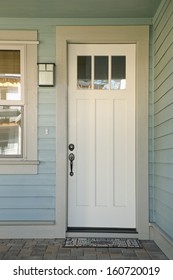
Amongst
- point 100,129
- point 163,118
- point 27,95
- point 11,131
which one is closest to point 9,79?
point 27,95

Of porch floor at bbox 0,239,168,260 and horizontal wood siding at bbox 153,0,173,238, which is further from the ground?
horizontal wood siding at bbox 153,0,173,238

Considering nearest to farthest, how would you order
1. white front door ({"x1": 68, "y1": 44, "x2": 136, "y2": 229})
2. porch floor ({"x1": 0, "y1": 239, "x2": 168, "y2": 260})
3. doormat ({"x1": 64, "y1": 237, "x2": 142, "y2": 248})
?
porch floor ({"x1": 0, "y1": 239, "x2": 168, "y2": 260})
doormat ({"x1": 64, "y1": 237, "x2": 142, "y2": 248})
white front door ({"x1": 68, "y1": 44, "x2": 136, "y2": 229})

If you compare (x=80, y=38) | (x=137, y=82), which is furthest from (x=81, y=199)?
(x=80, y=38)

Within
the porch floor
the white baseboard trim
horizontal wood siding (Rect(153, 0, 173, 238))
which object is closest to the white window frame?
the porch floor

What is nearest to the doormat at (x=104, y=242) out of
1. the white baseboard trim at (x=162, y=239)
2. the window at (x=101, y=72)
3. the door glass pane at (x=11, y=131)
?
the white baseboard trim at (x=162, y=239)

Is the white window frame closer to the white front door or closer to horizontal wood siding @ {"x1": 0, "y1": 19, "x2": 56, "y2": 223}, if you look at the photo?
horizontal wood siding @ {"x1": 0, "y1": 19, "x2": 56, "y2": 223}

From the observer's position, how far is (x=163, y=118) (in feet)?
14.8

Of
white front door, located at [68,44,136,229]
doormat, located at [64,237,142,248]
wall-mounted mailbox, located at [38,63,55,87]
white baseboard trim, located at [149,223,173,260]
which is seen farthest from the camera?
white front door, located at [68,44,136,229]

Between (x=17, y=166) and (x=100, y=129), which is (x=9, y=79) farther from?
(x=100, y=129)

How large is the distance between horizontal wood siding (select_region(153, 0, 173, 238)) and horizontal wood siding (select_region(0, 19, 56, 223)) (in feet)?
3.87

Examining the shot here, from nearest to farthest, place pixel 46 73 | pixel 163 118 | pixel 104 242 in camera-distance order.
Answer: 1. pixel 163 118
2. pixel 104 242
3. pixel 46 73

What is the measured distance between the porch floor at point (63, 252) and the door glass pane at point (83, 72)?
1.83 meters

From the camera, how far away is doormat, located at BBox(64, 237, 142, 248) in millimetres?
4629

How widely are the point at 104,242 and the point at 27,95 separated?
189 cm
